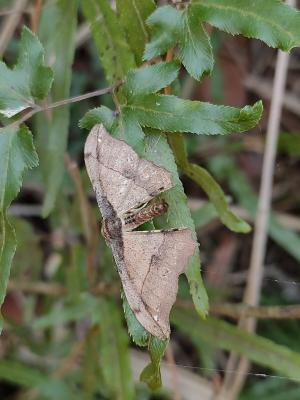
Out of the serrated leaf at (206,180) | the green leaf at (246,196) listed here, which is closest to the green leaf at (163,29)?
the serrated leaf at (206,180)

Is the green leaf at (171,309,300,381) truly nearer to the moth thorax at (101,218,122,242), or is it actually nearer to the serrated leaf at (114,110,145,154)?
the moth thorax at (101,218,122,242)

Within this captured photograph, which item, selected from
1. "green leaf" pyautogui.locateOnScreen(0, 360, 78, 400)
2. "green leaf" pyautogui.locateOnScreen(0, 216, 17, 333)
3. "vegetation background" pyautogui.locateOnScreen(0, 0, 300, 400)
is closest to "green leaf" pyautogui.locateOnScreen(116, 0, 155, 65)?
"vegetation background" pyautogui.locateOnScreen(0, 0, 300, 400)

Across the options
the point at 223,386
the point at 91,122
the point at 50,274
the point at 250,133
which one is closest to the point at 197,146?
the point at 250,133

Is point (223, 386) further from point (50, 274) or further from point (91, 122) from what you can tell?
point (91, 122)

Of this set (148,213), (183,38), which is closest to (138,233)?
(148,213)

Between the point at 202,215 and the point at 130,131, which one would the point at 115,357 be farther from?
the point at 130,131
